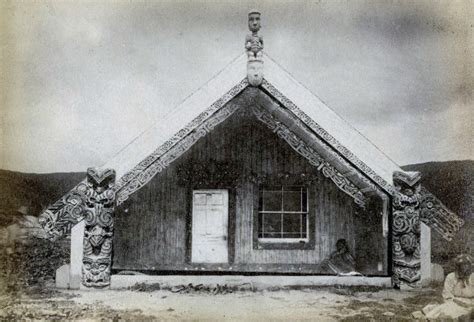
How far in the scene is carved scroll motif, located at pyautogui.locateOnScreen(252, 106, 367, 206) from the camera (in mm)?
10086

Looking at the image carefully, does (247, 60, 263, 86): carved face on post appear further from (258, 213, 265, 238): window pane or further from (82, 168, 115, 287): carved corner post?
(258, 213, 265, 238): window pane

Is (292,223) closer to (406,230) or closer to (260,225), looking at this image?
(260,225)

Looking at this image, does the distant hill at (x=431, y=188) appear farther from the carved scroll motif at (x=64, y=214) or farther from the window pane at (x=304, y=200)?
the window pane at (x=304, y=200)

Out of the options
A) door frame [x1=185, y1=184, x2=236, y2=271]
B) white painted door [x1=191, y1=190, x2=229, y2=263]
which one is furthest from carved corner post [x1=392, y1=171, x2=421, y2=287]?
white painted door [x1=191, y1=190, x2=229, y2=263]

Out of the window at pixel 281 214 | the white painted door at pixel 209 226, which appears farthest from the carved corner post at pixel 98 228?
the window at pixel 281 214

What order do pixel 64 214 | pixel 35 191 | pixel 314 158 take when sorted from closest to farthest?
pixel 64 214
pixel 314 158
pixel 35 191

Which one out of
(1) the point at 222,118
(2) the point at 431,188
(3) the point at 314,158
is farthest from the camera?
(2) the point at 431,188

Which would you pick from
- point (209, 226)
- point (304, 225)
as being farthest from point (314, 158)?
point (209, 226)

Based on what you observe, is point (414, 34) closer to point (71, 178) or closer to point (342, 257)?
point (342, 257)

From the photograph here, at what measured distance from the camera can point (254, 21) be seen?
949 centimetres

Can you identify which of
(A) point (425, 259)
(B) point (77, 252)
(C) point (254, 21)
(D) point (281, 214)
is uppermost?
(C) point (254, 21)

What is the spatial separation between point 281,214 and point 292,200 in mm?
416

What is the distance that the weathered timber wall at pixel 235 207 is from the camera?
11.6m

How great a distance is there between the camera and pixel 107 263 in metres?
9.04
